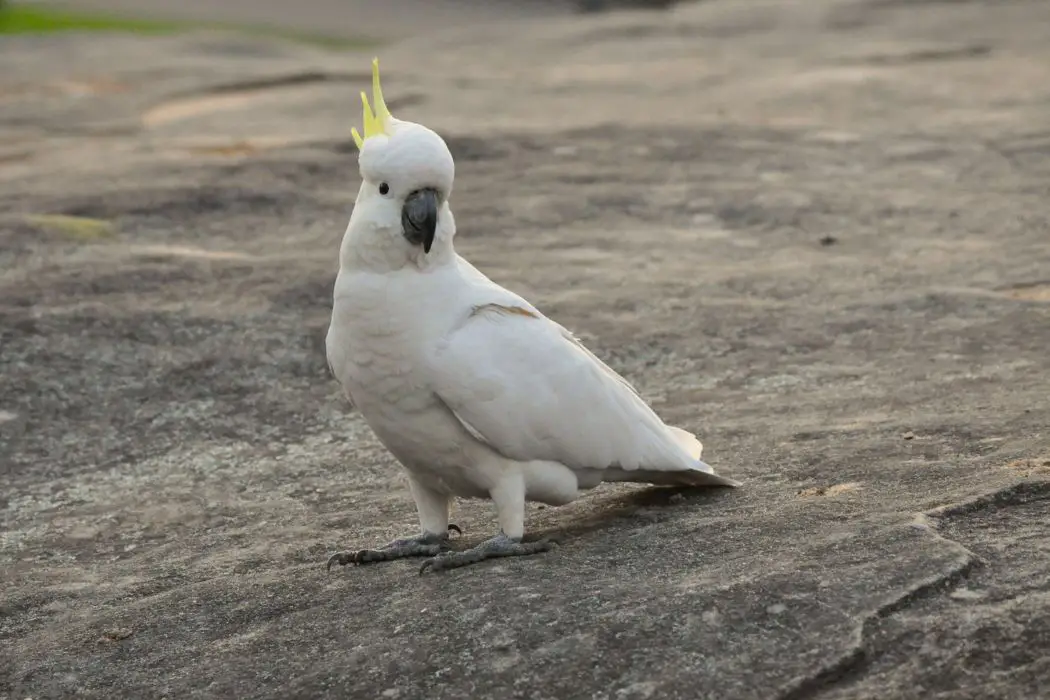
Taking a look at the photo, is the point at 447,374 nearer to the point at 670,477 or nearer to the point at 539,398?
the point at 539,398

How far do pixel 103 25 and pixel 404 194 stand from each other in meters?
17.1

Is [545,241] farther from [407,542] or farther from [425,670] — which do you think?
[425,670]

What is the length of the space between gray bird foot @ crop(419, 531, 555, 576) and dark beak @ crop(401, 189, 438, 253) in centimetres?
86

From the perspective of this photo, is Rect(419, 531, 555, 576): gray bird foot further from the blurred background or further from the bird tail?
the blurred background

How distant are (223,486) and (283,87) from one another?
7.95 meters

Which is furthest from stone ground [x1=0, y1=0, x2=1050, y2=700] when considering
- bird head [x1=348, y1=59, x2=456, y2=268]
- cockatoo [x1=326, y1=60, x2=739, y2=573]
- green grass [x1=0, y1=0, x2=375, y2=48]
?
green grass [x1=0, y1=0, x2=375, y2=48]

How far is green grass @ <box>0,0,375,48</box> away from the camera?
1872 cm

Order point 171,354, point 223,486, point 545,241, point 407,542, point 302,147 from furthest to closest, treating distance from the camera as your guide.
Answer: point 302,147
point 545,241
point 171,354
point 223,486
point 407,542

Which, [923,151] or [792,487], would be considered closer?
[792,487]

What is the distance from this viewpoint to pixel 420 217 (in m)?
3.82

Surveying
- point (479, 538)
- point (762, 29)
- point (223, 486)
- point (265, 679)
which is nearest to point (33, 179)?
point (223, 486)

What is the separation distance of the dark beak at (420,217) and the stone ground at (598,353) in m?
0.93

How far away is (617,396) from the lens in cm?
426

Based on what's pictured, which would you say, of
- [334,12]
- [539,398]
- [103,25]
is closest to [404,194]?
[539,398]
